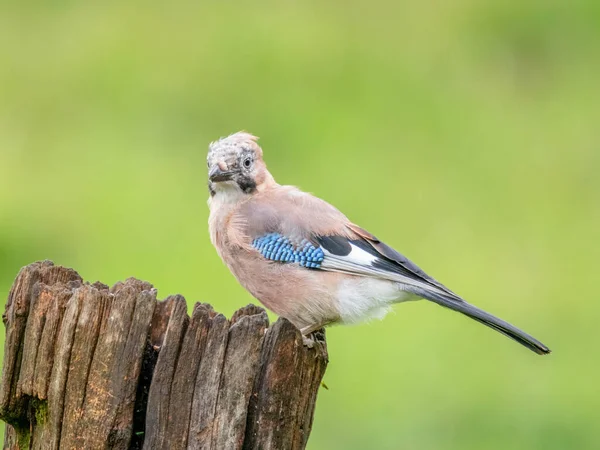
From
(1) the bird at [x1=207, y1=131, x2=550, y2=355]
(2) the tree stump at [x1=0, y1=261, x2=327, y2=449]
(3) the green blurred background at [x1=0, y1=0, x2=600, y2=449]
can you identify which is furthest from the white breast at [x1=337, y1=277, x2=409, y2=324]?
(3) the green blurred background at [x1=0, y1=0, x2=600, y2=449]

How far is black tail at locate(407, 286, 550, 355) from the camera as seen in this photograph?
5172mm

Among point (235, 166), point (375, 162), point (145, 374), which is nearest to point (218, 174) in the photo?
point (235, 166)

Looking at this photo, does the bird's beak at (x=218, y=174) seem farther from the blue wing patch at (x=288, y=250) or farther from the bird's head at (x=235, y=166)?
the blue wing patch at (x=288, y=250)

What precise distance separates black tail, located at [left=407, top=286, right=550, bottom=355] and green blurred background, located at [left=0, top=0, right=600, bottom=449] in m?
2.62

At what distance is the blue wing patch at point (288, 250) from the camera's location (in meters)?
5.66

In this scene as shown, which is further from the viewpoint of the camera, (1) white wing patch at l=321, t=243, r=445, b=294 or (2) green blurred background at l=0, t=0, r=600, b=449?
(2) green blurred background at l=0, t=0, r=600, b=449

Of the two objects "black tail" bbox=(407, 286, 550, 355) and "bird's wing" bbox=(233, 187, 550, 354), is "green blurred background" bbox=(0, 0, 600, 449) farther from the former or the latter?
"black tail" bbox=(407, 286, 550, 355)

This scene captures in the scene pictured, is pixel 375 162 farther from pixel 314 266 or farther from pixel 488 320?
pixel 488 320

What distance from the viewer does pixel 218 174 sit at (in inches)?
238

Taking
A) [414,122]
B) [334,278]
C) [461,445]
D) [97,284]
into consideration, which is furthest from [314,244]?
[414,122]

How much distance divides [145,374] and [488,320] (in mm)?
1637

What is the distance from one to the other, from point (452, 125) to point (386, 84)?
767mm

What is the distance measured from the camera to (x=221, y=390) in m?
4.16

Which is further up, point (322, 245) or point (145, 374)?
point (322, 245)
